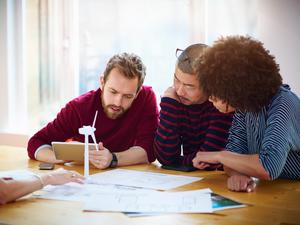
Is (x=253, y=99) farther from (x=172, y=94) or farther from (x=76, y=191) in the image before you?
(x=76, y=191)

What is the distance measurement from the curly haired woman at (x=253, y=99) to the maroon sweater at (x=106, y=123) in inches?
23.3

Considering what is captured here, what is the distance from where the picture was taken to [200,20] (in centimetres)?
289

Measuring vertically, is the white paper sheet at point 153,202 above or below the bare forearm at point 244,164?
below

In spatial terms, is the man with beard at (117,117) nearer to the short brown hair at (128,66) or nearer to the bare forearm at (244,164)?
the short brown hair at (128,66)

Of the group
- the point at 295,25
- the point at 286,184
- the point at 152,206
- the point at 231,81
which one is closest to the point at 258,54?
the point at 231,81

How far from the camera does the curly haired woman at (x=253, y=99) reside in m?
1.52

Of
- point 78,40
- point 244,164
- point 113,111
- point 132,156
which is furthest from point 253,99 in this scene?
point 78,40

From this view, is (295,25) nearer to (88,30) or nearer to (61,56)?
(88,30)

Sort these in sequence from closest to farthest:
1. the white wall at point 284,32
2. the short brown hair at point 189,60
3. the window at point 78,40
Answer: the short brown hair at point 189,60 < the white wall at point 284,32 < the window at point 78,40

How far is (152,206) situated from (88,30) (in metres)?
2.20

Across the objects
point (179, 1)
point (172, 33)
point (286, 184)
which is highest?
point (179, 1)

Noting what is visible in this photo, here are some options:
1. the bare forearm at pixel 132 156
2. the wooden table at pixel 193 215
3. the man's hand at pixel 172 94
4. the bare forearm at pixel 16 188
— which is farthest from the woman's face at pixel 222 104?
the bare forearm at pixel 16 188

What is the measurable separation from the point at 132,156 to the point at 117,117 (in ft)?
0.87

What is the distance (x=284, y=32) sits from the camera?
2.58 metres
